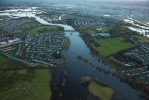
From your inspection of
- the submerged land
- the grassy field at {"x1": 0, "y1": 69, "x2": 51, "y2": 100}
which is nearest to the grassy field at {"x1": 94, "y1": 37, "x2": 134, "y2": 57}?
the submerged land

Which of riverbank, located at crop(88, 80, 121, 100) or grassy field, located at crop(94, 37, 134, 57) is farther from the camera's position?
grassy field, located at crop(94, 37, 134, 57)

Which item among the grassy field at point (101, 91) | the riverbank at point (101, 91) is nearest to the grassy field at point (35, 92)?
the grassy field at point (101, 91)

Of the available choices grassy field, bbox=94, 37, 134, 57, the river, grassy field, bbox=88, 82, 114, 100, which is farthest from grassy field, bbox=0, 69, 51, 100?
grassy field, bbox=94, 37, 134, 57

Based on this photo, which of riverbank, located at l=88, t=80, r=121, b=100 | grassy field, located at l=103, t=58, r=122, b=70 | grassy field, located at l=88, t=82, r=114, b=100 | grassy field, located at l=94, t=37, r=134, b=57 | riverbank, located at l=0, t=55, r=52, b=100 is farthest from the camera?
grassy field, located at l=94, t=37, r=134, b=57

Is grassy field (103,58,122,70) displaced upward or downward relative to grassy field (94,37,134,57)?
downward

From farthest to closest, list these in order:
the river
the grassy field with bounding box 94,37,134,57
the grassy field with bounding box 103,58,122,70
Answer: the grassy field with bounding box 94,37,134,57 < the grassy field with bounding box 103,58,122,70 < the river

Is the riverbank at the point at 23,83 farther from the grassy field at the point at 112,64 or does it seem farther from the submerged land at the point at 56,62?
the grassy field at the point at 112,64

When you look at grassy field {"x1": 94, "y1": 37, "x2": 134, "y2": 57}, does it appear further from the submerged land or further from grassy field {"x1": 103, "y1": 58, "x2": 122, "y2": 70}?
grassy field {"x1": 103, "y1": 58, "x2": 122, "y2": 70}

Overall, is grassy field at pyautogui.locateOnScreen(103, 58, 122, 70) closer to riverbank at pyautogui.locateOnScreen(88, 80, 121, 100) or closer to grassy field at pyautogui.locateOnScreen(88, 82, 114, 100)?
riverbank at pyautogui.locateOnScreen(88, 80, 121, 100)

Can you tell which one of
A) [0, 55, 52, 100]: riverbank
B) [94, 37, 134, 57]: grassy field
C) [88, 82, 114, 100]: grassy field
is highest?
[94, 37, 134, 57]: grassy field
